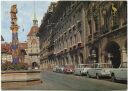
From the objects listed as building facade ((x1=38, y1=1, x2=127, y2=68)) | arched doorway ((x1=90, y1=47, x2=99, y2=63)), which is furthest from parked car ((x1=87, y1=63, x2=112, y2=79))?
arched doorway ((x1=90, y1=47, x2=99, y2=63))

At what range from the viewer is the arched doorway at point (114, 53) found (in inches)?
1596

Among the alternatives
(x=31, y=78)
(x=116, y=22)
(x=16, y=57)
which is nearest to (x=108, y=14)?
(x=116, y=22)

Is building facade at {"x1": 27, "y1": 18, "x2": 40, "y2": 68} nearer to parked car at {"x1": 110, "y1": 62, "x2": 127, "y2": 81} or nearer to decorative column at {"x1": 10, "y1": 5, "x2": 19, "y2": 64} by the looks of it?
decorative column at {"x1": 10, "y1": 5, "x2": 19, "y2": 64}

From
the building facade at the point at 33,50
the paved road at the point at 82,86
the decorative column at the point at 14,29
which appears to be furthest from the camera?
the building facade at the point at 33,50

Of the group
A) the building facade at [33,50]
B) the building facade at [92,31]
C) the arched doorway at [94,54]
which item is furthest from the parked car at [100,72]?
the building facade at [33,50]

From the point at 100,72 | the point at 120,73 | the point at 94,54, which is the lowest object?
the point at 100,72

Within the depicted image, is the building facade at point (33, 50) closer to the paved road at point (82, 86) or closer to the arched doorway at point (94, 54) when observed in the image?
the arched doorway at point (94, 54)

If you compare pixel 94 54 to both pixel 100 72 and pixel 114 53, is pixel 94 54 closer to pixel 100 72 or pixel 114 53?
pixel 114 53

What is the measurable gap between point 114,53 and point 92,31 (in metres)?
6.44

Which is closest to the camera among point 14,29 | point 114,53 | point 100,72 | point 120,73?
point 120,73

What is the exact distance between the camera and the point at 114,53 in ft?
136

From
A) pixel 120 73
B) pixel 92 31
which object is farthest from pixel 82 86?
pixel 92 31

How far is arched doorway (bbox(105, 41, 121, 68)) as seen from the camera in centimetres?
4054

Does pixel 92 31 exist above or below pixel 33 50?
above
